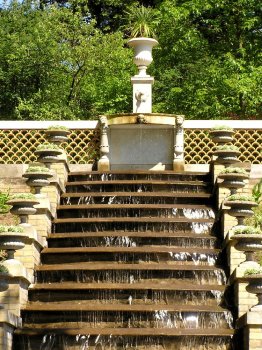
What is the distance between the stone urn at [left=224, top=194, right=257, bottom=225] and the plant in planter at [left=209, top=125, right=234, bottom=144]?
14.4 ft

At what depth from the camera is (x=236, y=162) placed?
22719mm

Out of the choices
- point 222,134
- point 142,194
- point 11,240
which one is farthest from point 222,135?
point 11,240

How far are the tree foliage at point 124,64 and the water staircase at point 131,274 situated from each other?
852cm

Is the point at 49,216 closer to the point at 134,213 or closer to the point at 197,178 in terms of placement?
the point at 134,213

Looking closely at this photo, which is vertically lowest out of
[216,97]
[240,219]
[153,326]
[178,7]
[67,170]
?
[153,326]

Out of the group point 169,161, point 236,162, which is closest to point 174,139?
point 169,161

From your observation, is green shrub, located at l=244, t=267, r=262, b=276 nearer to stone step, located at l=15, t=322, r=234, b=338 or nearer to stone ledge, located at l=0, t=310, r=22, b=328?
stone step, located at l=15, t=322, r=234, b=338

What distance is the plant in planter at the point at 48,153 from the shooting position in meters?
22.7

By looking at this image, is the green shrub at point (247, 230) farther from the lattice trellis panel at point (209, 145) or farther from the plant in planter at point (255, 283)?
the lattice trellis panel at point (209, 145)

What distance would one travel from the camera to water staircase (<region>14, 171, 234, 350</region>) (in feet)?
56.8

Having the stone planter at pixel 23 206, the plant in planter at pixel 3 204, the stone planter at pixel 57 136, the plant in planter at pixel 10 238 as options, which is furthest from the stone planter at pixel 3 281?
the stone planter at pixel 57 136

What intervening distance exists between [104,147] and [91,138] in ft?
2.30

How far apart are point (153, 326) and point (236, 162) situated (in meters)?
6.00

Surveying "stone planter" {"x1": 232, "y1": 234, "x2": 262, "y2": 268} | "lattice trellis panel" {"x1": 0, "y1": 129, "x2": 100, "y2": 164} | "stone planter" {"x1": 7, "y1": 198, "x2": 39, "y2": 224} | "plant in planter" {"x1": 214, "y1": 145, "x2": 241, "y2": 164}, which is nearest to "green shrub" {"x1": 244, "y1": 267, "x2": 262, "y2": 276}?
"stone planter" {"x1": 232, "y1": 234, "x2": 262, "y2": 268}
